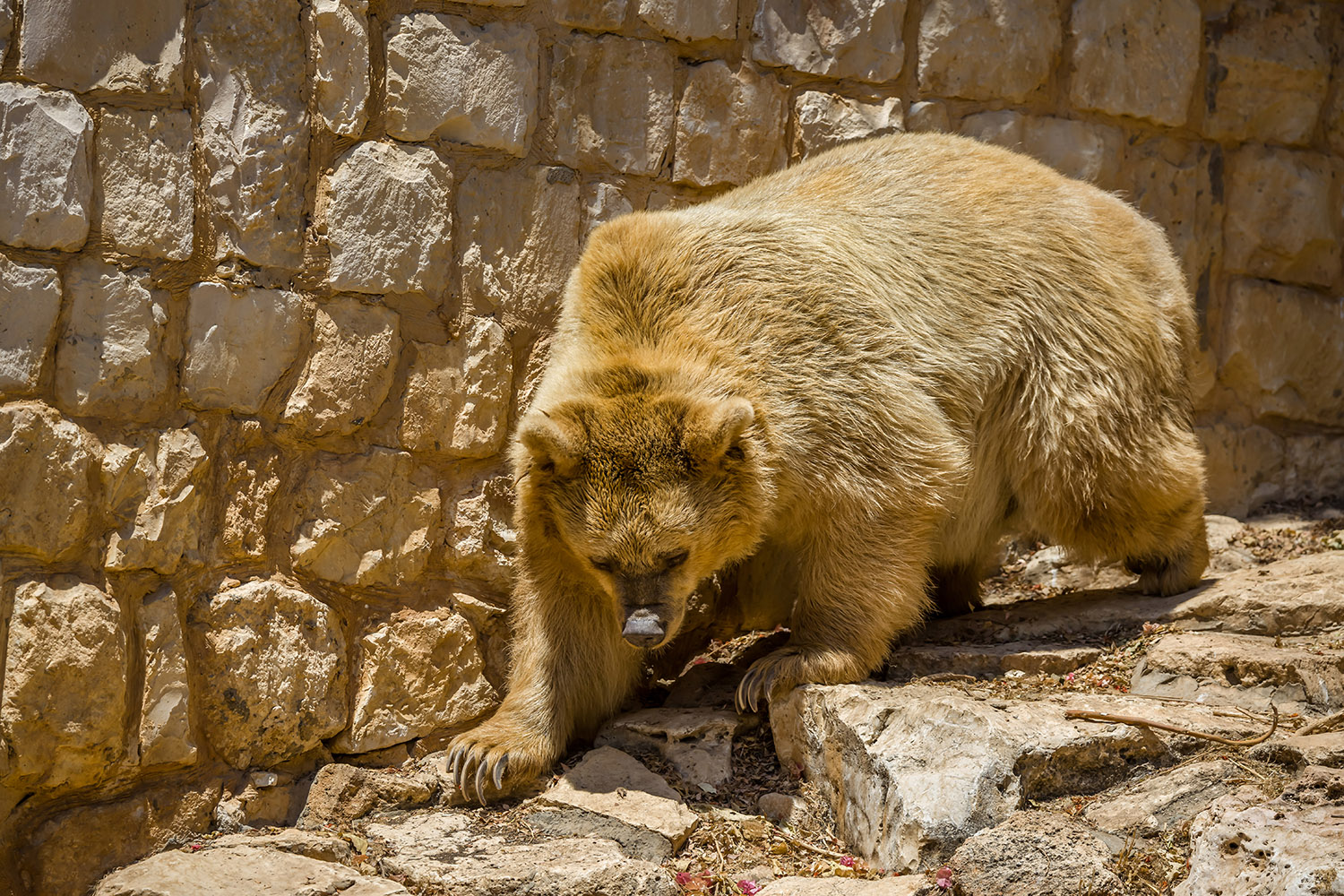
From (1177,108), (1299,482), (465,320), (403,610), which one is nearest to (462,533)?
(403,610)

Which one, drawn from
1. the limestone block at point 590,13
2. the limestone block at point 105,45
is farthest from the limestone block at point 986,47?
the limestone block at point 105,45

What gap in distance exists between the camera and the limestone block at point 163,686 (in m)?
4.19

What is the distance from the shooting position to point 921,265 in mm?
4945

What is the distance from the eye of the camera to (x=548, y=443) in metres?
4.06

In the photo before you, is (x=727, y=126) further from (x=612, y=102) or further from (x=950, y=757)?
(x=950, y=757)

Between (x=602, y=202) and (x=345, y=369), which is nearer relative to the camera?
(x=345, y=369)

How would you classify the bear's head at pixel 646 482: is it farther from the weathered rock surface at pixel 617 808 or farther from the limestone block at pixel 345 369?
the limestone block at pixel 345 369

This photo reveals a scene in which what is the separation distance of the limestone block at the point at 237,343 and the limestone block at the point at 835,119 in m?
2.44

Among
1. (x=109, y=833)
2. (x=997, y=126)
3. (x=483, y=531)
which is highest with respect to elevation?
(x=997, y=126)

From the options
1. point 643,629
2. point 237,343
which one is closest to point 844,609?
point 643,629

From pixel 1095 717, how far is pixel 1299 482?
3526 mm

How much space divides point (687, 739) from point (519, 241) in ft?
7.01

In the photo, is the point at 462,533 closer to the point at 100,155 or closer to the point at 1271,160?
the point at 100,155

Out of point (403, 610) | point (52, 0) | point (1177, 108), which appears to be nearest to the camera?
point (52, 0)
